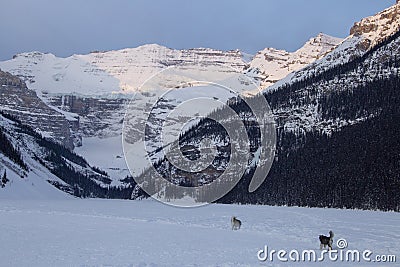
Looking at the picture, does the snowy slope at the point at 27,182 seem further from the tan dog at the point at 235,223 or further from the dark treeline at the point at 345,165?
the tan dog at the point at 235,223

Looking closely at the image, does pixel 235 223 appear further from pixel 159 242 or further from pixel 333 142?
pixel 333 142

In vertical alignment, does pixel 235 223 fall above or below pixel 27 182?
above

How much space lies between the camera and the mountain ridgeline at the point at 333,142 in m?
98.8

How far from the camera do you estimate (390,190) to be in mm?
92062

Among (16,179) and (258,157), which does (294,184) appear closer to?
(258,157)

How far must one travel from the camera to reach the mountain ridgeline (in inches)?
3890

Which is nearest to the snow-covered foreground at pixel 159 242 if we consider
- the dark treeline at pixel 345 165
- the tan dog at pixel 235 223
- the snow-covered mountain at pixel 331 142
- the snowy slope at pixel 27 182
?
the tan dog at pixel 235 223

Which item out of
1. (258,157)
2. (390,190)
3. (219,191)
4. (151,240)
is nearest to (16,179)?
(219,191)

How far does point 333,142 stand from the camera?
416 feet

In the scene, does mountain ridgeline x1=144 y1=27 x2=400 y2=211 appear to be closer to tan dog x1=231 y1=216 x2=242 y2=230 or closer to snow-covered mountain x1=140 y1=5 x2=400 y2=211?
snow-covered mountain x1=140 y1=5 x2=400 y2=211

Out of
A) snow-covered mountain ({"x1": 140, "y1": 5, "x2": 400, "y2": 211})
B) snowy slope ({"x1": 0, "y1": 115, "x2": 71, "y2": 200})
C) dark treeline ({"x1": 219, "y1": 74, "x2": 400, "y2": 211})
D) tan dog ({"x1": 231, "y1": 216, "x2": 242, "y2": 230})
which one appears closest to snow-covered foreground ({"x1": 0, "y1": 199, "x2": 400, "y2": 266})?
tan dog ({"x1": 231, "y1": 216, "x2": 242, "y2": 230})

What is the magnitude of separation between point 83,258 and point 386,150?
94.8 metres

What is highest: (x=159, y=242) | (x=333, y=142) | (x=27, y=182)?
(x=333, y=142)

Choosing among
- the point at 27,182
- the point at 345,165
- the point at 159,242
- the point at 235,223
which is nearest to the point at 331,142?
the point at 345,165
